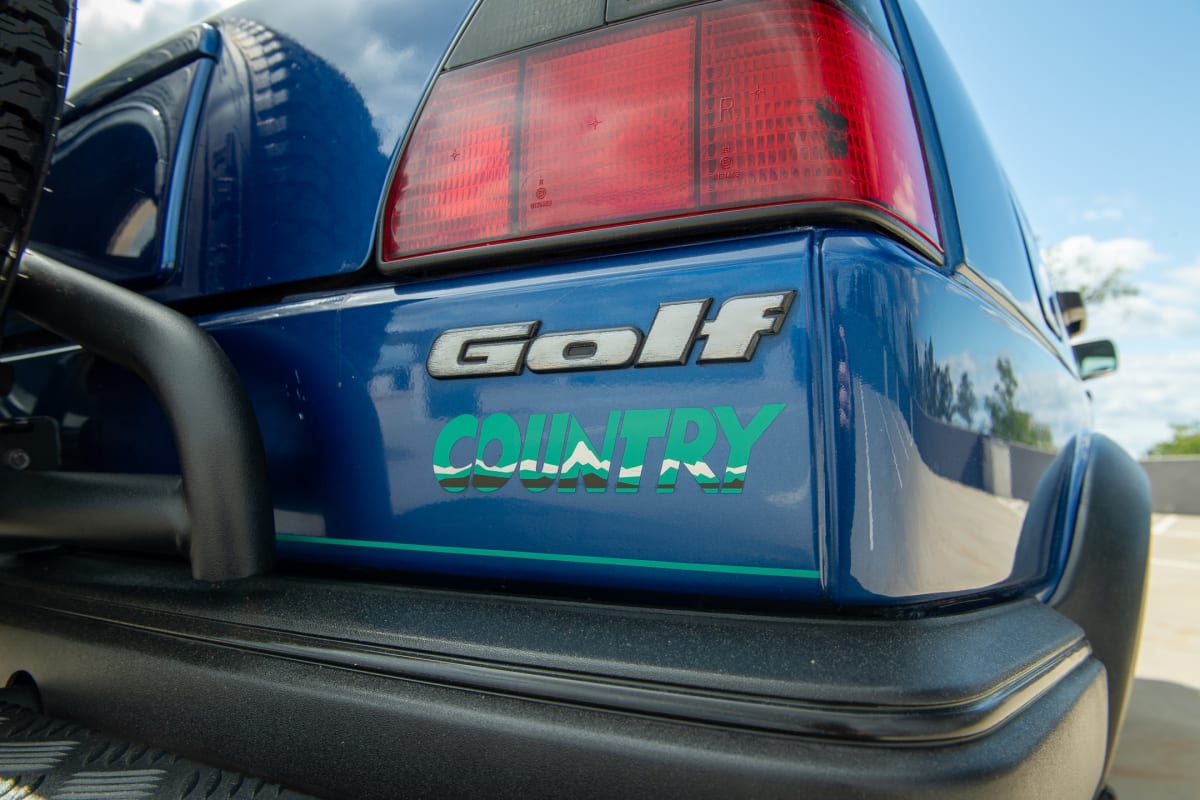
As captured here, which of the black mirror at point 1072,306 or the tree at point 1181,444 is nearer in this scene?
the black mirror at point 1072,306

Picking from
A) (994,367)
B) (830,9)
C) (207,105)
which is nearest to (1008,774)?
(994,367)

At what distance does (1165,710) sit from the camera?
91.6 inches

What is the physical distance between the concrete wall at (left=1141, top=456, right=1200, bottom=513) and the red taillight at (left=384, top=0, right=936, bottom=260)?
40.6 feet

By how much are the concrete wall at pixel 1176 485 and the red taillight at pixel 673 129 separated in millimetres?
12372

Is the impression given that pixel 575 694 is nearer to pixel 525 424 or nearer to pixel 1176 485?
pixel 525 424

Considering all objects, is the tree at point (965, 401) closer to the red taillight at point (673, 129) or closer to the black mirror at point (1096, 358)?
the red taillight at point (673, 129)

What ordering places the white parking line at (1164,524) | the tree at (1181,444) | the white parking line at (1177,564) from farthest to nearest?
the tree at (1181,444)
the white parking line at (1164,524)
the white parking line at (1177,564)

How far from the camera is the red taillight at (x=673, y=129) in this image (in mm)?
785

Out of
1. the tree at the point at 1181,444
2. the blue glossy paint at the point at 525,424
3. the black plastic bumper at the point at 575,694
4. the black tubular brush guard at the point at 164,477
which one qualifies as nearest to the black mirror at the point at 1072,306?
the black plastic bumper at the point at 575,694

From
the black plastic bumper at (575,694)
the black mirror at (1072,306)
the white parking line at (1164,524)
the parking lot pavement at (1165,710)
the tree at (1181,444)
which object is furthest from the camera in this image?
the tree at (1181,444)

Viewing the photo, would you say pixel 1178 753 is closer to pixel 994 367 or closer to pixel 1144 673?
pixel 1144 673

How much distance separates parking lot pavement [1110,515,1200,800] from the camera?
1852mm

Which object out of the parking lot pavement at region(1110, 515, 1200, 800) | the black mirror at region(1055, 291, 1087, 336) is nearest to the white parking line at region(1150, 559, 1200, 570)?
the parking lot pavement at region(1110, 515, 1200, 800)

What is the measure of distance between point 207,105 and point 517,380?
763 millimetres
